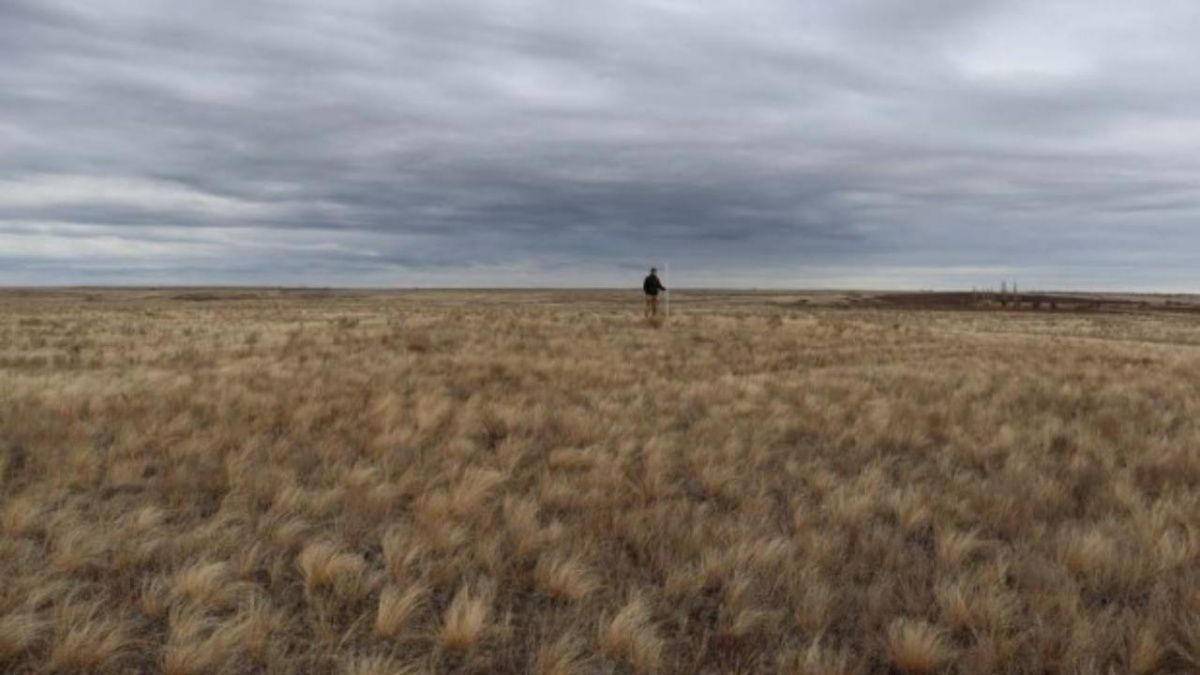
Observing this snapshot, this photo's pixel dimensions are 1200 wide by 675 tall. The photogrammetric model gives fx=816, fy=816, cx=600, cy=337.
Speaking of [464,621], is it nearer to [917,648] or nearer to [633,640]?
[633,640]

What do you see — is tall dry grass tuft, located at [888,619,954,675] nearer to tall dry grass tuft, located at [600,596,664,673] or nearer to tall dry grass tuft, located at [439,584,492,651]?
tall dry grass tuft, located at [600,596,664,673]

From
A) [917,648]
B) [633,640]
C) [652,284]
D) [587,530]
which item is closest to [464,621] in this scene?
[633,640]

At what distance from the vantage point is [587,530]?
20.8ft

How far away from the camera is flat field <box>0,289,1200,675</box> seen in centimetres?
443

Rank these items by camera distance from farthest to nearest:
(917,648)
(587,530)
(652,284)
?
1. (652,284)
2. (587,530)
3. (917,648)

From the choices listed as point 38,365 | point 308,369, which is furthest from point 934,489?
point 38,365

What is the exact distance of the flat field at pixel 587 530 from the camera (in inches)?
174

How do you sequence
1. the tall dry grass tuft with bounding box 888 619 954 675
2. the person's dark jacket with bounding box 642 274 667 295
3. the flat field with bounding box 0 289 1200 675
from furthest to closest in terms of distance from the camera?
the person's dark jacket with bounding box 642 274 667 295 → the flat field with bounding box 0 289 1200 675 → the tall dry grass tuft with bounding box 888 619 954 675

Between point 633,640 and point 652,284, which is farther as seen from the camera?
point 652,284

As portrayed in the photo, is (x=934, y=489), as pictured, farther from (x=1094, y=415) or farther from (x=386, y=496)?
(x=1094, y=415)

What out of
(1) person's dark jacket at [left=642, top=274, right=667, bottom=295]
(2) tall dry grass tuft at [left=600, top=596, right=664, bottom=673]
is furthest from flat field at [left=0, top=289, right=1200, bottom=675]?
(1) person's dark jacket at [left=642, top=274, right=667, bottom=295]

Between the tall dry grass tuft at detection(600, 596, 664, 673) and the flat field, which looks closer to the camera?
the tall dry grass tuft at detection(600, 596, 664, 673)

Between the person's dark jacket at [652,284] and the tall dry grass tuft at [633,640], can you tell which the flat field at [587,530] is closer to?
the tall dry grass tuft at [633,640]

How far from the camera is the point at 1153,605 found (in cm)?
497
